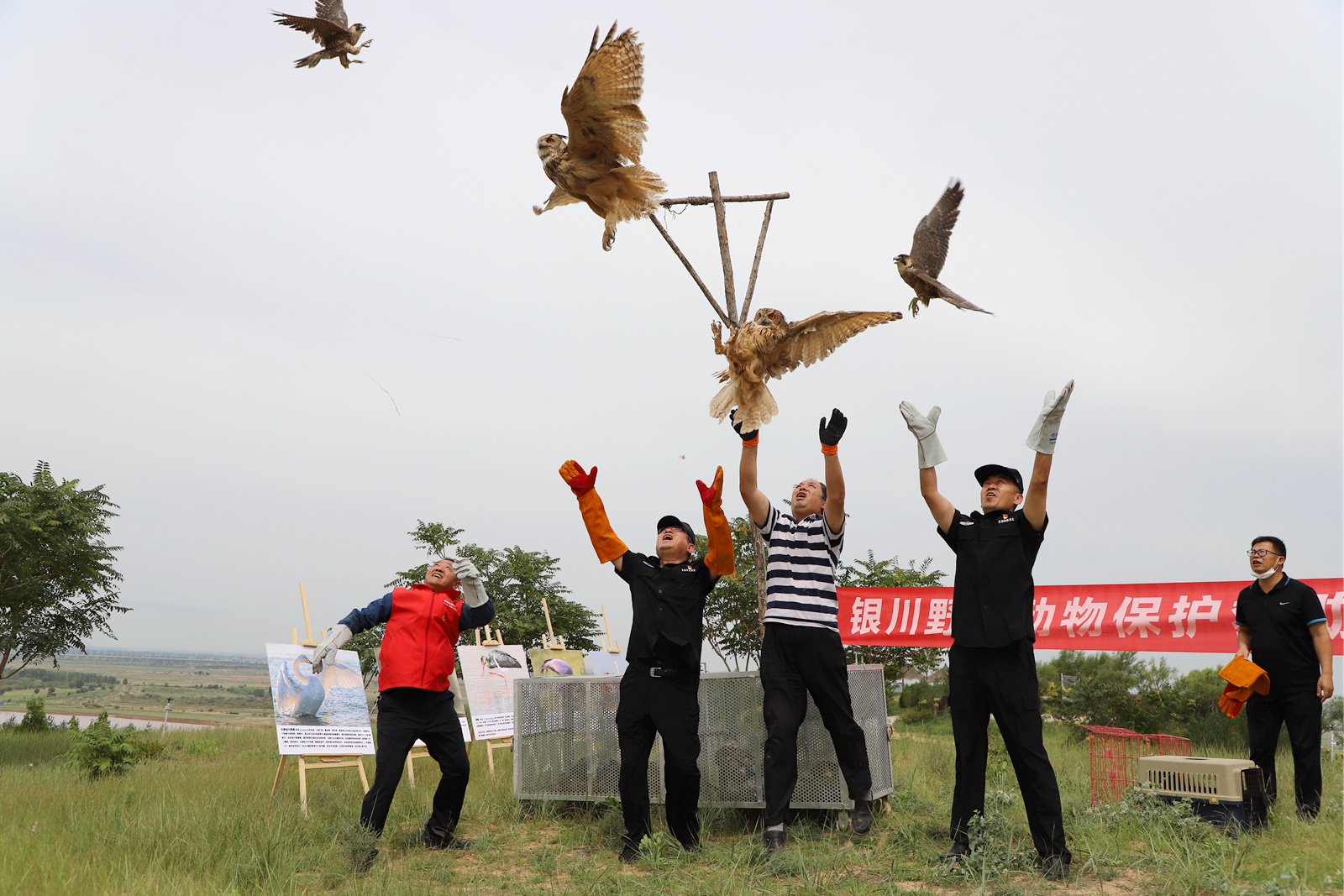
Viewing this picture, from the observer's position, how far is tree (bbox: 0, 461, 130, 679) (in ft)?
27.6

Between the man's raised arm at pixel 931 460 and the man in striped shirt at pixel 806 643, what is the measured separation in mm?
362

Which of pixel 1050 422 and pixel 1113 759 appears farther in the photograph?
pixel 1113 759

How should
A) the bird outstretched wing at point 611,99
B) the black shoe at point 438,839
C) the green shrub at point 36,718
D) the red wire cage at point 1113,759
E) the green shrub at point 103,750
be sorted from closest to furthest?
the bird outstretched wing at point 611,99, the black shoe at point 438,839, the red wire cage at point 1113,759, the green shrub at point 103,750, the green shrub at point 36,718

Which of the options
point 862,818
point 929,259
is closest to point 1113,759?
point 862,818

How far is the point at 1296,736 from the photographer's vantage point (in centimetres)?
455

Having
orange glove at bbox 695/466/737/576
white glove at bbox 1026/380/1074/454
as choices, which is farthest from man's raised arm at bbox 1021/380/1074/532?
orange glove at bbox 695/466/737/576

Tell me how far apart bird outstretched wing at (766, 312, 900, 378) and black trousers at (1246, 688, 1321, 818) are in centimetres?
312

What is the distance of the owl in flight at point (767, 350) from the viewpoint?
155 inches

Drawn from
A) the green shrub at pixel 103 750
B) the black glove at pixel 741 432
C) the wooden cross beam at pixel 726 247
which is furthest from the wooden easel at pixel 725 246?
the green shrub at pixel 103 750

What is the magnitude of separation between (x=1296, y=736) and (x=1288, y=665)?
38 cm

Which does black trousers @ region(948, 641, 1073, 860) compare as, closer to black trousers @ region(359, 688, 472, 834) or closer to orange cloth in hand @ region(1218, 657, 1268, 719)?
orange cloth in hand @ region(1218, 657, 1268, 719)

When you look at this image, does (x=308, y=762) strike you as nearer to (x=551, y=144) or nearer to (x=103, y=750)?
(x=103, y=750)

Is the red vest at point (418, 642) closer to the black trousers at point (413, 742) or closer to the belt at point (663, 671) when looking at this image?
the black trousers at point (413, 742)

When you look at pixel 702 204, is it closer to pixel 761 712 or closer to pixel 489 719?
pixel 761 712
